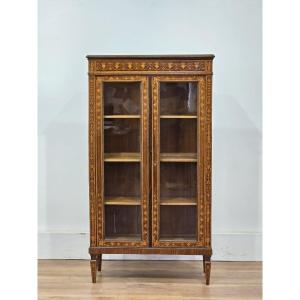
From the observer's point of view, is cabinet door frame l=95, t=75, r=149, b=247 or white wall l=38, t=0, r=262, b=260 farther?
white wall l=38, t=0, r=262, b=260

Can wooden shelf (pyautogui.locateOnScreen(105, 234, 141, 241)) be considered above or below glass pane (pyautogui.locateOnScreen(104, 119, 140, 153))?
below

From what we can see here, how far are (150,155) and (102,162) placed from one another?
31 cm

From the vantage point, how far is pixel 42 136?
3521mm

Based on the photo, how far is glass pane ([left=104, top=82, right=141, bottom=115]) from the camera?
9.65ft

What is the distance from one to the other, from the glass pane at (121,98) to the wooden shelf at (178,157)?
13.2 inches

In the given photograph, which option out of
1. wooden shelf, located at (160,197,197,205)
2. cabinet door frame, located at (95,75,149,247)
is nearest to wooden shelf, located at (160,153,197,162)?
cabinet door frame, located at (95,75,149,247)

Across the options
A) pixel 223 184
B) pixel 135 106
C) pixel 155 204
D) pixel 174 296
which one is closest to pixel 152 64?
pixel 135 106

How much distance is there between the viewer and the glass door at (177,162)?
2.92 meters

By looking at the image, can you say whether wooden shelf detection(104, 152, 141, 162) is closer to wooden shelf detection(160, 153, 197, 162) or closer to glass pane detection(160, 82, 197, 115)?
wooden shelf detection(160, 153, 197, 162)

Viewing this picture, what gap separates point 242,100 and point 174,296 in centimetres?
157

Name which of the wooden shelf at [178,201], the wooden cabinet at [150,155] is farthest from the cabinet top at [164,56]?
the wooden shelf at [178,201]

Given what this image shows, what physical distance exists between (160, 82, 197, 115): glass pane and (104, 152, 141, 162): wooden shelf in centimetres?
33

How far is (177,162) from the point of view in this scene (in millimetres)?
2979
